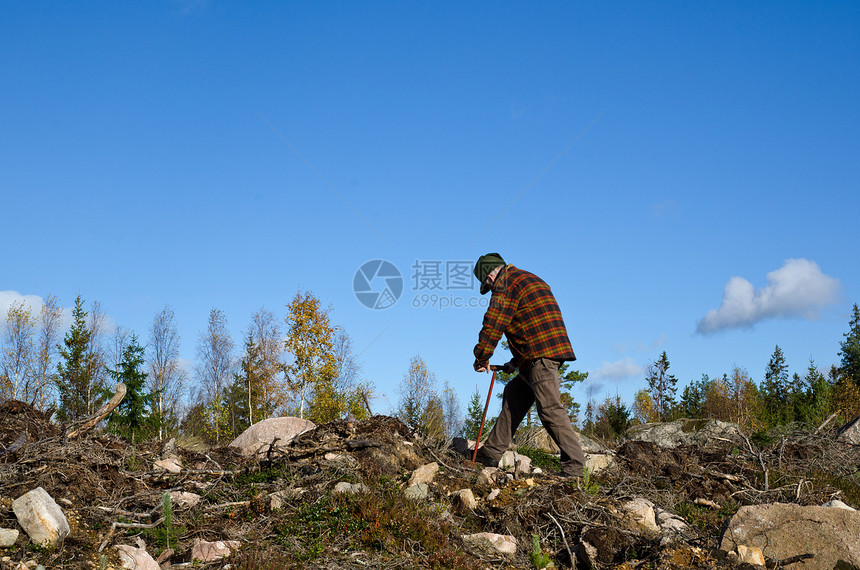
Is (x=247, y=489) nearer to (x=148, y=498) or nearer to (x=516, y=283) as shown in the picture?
(x=148, y=498)

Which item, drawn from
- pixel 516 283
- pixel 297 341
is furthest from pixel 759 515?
pixel 297 341

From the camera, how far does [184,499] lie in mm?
6363

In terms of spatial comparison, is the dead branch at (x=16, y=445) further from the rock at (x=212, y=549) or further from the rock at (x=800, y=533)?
the rock at (x=800, y=533)

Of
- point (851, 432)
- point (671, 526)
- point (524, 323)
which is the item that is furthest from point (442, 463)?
point (851, 432)

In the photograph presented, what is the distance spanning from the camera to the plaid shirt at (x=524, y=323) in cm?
749

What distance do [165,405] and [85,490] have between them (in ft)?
112

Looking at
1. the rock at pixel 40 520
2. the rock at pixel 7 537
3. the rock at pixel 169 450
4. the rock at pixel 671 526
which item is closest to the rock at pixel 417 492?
the rock at pixel 671 526

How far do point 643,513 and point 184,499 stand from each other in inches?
184

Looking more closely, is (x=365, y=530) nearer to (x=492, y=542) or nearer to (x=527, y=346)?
(x=492, y=542)

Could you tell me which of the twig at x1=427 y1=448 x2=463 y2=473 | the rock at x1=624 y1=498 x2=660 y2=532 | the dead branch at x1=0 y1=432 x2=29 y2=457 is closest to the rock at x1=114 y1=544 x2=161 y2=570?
the dead branch at x1=0 y1=432 x2=29 y2=457

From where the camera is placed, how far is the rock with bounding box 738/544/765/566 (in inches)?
205

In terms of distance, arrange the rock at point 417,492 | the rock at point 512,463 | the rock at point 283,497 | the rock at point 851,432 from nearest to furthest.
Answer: the rock at point 283,497 < the rock at point 417,492 < the rock at point 512,463 < the rock at point 851,432

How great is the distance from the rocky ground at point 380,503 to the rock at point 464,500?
0.02 meters

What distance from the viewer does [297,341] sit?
89.2 ft
